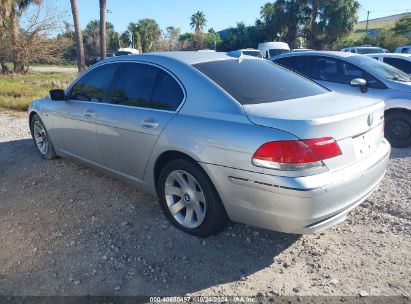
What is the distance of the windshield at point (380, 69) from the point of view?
21.6ft

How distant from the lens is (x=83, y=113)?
14.1 ft

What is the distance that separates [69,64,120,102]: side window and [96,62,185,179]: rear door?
17cm

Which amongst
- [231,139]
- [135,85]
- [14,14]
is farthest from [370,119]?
[14,14]

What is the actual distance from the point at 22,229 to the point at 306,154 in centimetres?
277

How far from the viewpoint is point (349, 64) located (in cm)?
672

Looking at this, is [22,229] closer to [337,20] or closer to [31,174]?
[31,174]

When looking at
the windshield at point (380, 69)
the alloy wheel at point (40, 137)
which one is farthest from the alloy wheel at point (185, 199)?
the windshield at point (380, 69)

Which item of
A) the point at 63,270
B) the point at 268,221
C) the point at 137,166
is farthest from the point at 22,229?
the point at 268,221

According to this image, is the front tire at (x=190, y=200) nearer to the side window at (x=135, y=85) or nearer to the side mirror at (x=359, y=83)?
the side window at (x=135, y=85)

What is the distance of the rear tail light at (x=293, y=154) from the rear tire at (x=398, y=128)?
14.8 feet

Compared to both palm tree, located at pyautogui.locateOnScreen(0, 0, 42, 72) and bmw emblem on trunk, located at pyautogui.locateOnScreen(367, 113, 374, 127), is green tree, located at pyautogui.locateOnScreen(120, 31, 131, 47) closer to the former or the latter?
palm tree, located at pyautogui.locateOnScreen(0, 0, 42, 72)

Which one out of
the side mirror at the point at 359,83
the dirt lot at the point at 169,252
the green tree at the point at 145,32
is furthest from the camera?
the green tree at the point at 145,32

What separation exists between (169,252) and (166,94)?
1.43 m

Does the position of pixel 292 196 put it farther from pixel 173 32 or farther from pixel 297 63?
pixel 173 32
